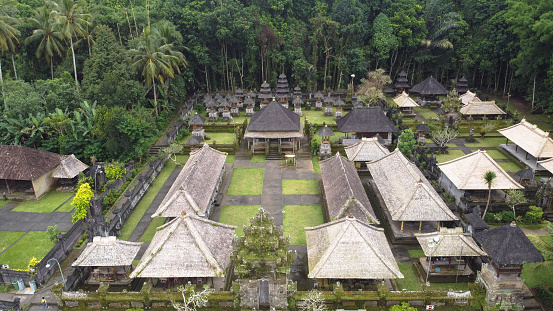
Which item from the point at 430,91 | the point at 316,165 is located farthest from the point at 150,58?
the point at 430,91

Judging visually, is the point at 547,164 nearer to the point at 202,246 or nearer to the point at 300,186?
the point at 300,186

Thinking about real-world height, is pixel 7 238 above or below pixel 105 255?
below

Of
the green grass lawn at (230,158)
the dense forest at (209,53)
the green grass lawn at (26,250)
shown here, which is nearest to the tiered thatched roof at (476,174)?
the green grass lawn at (230,158)

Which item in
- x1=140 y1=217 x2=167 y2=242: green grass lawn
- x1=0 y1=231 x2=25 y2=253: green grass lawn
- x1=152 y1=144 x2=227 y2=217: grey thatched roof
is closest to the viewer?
x1=152 y1=144 x2=227 y2=217: grey thatched roof

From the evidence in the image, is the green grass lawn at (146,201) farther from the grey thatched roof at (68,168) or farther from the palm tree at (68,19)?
the palm tree at (68,19)

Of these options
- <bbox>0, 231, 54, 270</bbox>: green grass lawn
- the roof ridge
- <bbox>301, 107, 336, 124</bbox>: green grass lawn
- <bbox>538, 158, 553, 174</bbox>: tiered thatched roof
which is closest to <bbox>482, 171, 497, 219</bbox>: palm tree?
<bbox>538, 158, 553, 174</bbox>: tiered thatched roof

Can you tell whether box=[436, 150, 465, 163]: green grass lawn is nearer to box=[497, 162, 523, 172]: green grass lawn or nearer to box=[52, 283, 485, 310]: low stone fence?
box=[497, 162, 523, 172]: green grass lawn
